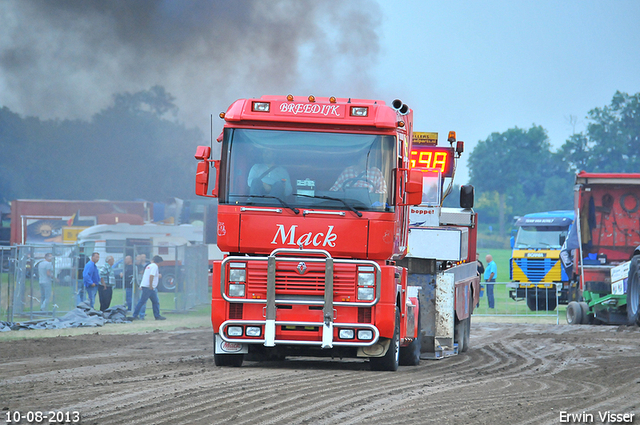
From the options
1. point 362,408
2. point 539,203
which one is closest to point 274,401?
point 362,408

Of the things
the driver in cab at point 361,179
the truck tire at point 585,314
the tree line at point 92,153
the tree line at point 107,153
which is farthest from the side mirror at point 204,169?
the tree line at point 92,153

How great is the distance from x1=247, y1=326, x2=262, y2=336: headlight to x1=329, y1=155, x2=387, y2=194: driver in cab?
1.90 meters

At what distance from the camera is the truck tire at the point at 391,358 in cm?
1092

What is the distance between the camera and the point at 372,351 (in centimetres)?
1087

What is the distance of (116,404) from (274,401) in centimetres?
145

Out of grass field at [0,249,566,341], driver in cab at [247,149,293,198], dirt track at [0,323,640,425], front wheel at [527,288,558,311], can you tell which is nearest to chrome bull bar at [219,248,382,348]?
dirt track at [0,323,640,425]

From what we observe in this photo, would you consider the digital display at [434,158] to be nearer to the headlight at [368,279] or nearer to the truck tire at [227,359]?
the headlight at [368,279]

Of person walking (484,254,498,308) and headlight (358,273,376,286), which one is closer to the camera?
headlight (358,273,376,286)

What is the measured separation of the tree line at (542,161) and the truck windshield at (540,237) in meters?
58.8

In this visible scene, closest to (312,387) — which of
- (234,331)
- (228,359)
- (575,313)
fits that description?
(234,331)

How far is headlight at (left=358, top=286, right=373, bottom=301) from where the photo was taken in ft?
33.9

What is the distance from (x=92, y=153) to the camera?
48.4 meters

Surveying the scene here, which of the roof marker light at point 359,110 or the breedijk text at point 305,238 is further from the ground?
the roof marker light at point 359,110

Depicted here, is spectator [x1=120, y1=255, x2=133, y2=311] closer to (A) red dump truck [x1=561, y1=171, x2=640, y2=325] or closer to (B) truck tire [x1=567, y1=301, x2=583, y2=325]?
(A) red dump truck [x1=561, y1=171, x2=640, y2=325]
